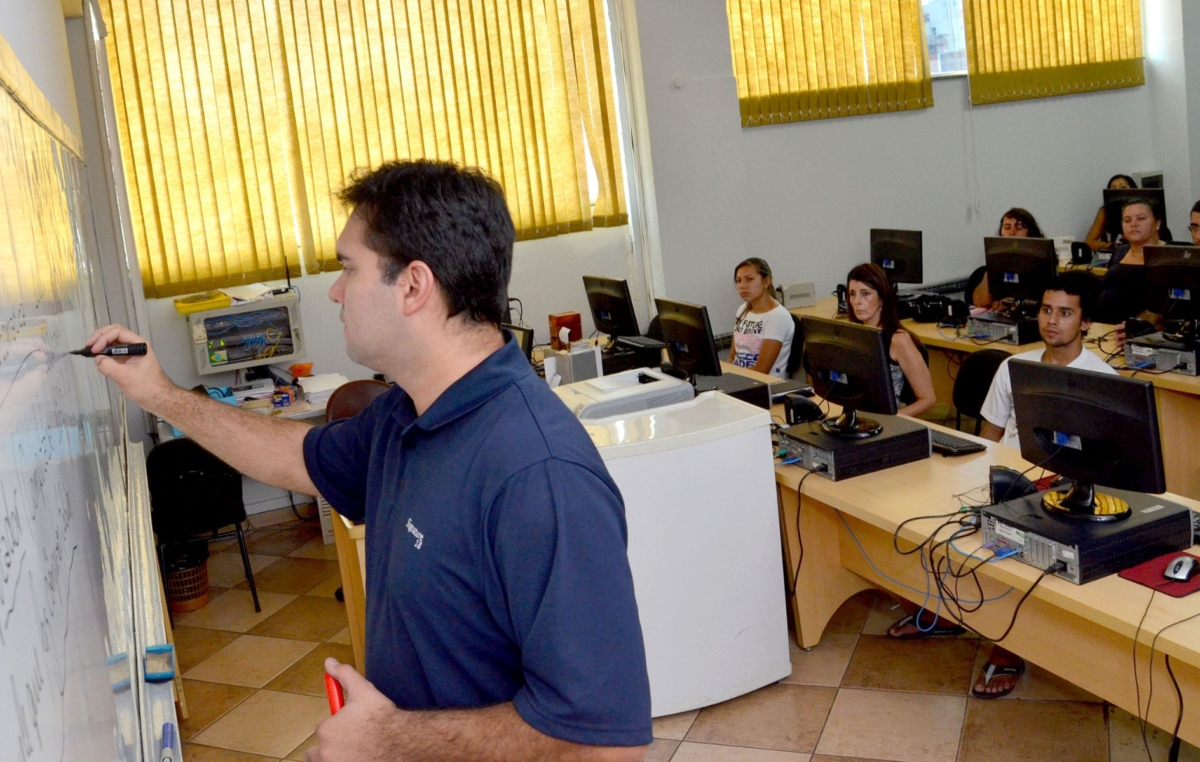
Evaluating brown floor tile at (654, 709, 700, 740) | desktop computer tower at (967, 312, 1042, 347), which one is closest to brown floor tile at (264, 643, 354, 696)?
brown floor tile at (654, 709, 700, 740)

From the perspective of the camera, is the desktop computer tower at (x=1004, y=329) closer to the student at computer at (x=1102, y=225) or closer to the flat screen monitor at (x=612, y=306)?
the flat screen monitor at (x=612, y=306)

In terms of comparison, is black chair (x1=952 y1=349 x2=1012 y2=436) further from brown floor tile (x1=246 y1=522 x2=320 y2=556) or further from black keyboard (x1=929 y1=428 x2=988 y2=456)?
brown floor tile (x1=246 y1=522 x2=320 y2=556)

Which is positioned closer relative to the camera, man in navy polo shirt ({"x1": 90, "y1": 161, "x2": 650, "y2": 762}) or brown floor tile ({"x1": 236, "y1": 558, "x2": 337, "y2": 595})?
man in navy polo shirt ({"x1": 90, "y1": 161, "x2": 650, "y2": 762})

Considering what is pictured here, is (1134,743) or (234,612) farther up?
(234,612)

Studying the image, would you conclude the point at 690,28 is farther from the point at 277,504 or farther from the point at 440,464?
the point at 440,464

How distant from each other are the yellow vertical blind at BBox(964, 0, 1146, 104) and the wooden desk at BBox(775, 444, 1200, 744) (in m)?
5.02

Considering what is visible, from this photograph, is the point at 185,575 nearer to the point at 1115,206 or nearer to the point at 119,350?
the point at 119,350

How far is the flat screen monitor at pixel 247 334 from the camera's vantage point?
533 cm

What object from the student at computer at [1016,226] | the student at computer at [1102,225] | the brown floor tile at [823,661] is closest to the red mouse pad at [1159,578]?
the brown floor tile at [823,661]

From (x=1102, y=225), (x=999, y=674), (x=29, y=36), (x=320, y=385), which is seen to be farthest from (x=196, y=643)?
(x=1102, y=225)

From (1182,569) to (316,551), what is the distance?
4.11 meters

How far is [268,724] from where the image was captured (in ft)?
12.0

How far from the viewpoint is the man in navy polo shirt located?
4.03ft

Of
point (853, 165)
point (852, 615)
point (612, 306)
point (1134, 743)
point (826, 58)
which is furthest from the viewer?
point (853, 165)
